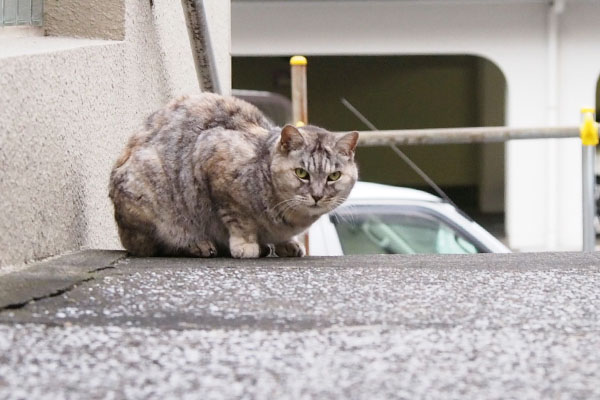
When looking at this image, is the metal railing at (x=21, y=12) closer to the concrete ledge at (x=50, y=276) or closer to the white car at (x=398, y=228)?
the concrete ledge at (x=50, y=276)

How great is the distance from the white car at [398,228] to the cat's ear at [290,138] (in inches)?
69.1

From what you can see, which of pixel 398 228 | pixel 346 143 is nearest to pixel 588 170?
pixel 398 228

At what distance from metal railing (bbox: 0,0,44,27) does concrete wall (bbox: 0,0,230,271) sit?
0.04 metres

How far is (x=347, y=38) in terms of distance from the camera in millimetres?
10234

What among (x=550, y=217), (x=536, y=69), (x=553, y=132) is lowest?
(x=550, y=217)

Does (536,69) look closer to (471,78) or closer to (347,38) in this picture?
(347,38)

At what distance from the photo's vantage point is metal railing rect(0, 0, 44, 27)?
10.1ft

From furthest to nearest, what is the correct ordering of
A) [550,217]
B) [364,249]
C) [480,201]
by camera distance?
[480,201] < [550,217] < [364,249]

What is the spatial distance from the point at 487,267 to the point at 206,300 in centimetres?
100

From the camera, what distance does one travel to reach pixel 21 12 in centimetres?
323

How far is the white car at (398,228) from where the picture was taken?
16.5ft

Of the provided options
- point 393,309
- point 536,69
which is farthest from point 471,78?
point 393,309

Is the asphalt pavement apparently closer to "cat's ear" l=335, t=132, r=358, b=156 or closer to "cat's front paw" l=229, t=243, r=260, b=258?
"cat's front paw" l=229, t=243, r=260, b=258

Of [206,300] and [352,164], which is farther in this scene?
[352,164]
